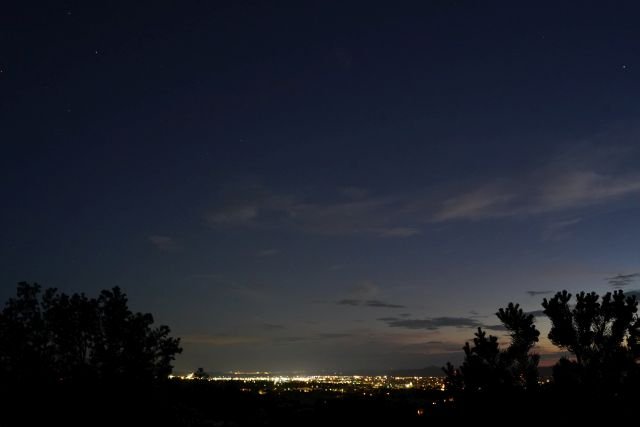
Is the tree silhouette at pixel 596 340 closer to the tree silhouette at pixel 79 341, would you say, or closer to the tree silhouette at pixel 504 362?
the tree silhouette at pixel 504 362

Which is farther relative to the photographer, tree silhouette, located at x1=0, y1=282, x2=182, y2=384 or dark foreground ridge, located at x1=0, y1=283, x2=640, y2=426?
tree silhouette, located at x1=0, y1=282, x2=182, y2=384

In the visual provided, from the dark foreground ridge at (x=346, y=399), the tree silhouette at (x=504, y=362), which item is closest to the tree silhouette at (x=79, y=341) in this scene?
the dark foreground ridge at (x=346, y=399)

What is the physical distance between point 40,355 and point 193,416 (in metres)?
11.2

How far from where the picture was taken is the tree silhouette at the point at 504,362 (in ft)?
61.5

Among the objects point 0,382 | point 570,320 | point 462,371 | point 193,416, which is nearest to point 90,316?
point 0,382

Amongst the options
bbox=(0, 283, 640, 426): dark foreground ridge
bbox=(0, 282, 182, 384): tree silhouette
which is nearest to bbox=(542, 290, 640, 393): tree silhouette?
bbox=(0, 283, 640, 426): dark foreground ridge

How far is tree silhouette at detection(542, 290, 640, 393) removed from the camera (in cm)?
1641

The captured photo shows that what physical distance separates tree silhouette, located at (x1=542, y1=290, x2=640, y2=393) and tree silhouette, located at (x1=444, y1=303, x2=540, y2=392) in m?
1.11

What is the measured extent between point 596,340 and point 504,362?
3.08 meters

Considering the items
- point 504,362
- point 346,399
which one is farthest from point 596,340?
point 346,399

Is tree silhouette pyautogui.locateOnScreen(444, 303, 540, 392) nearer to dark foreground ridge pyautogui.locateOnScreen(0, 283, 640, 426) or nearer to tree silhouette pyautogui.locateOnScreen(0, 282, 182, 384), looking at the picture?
dark foreground ridge pyautogui.locateOnScreen(0, 283, 640, 426)

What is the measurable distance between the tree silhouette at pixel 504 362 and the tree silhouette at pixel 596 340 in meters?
1.11

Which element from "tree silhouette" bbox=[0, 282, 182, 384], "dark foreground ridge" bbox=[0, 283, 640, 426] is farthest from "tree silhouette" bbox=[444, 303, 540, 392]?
"tree silhouette" bbox=[0, 282, 182, 384]

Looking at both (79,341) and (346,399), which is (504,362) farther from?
(79,341)
